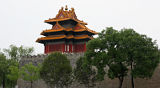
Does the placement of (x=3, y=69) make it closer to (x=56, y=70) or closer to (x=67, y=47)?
(x=67, y=47)

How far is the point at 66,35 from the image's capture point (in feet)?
144

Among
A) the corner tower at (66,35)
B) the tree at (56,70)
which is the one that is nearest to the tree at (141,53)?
the tree at (56,70)

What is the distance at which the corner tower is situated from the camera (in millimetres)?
43075

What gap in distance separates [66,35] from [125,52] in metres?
18.0

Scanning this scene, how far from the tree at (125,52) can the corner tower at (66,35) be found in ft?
47.5

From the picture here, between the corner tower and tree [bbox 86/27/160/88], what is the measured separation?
1448cm

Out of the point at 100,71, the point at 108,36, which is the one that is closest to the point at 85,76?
the point at 100,71

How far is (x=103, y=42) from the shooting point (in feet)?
92.8

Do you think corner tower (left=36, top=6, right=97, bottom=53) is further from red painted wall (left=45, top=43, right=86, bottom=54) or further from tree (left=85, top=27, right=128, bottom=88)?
tree (left=85, top=27, right=128, bottom=88)

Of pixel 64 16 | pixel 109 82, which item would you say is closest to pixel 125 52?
pixel 109 82

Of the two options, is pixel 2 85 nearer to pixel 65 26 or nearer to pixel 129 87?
pixel 65 26

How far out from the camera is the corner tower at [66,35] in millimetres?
43075

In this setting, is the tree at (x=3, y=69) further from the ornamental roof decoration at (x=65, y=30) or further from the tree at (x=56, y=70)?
the tree at (x=56, y=70)

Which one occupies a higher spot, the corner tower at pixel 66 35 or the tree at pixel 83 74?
the corner tower at pixel 66 35
